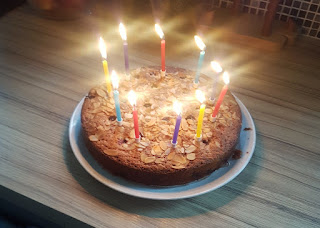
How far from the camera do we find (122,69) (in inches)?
45.9

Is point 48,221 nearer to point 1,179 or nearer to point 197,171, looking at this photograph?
point 1,179

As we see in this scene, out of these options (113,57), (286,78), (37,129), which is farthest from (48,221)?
(286,78)

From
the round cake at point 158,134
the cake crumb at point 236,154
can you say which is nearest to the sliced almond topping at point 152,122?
the round cake at point 158,134

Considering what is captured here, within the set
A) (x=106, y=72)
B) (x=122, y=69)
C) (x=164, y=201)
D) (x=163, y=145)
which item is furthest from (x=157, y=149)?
(x=122, y=69)

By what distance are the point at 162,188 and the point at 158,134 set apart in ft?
0.43

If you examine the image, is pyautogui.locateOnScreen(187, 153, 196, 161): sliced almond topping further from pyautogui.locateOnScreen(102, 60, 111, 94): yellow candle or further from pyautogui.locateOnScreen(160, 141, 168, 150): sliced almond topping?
pyautogui.locateOnScreen(102, 60, 111, 94): yellow candle

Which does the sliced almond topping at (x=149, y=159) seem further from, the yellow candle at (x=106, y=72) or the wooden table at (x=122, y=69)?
the yellow candle at (x=106, y=72)

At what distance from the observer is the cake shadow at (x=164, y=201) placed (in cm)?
77

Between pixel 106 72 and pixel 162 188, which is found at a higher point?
pixel 106 72

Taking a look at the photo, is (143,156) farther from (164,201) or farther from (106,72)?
(106,72)

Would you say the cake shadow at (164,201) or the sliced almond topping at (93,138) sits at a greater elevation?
the sliced almond topping at (93,138)

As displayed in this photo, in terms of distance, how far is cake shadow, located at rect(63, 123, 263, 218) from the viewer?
771mm

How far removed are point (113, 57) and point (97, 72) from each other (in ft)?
0.34

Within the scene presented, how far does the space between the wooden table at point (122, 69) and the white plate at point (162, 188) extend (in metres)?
0.05
